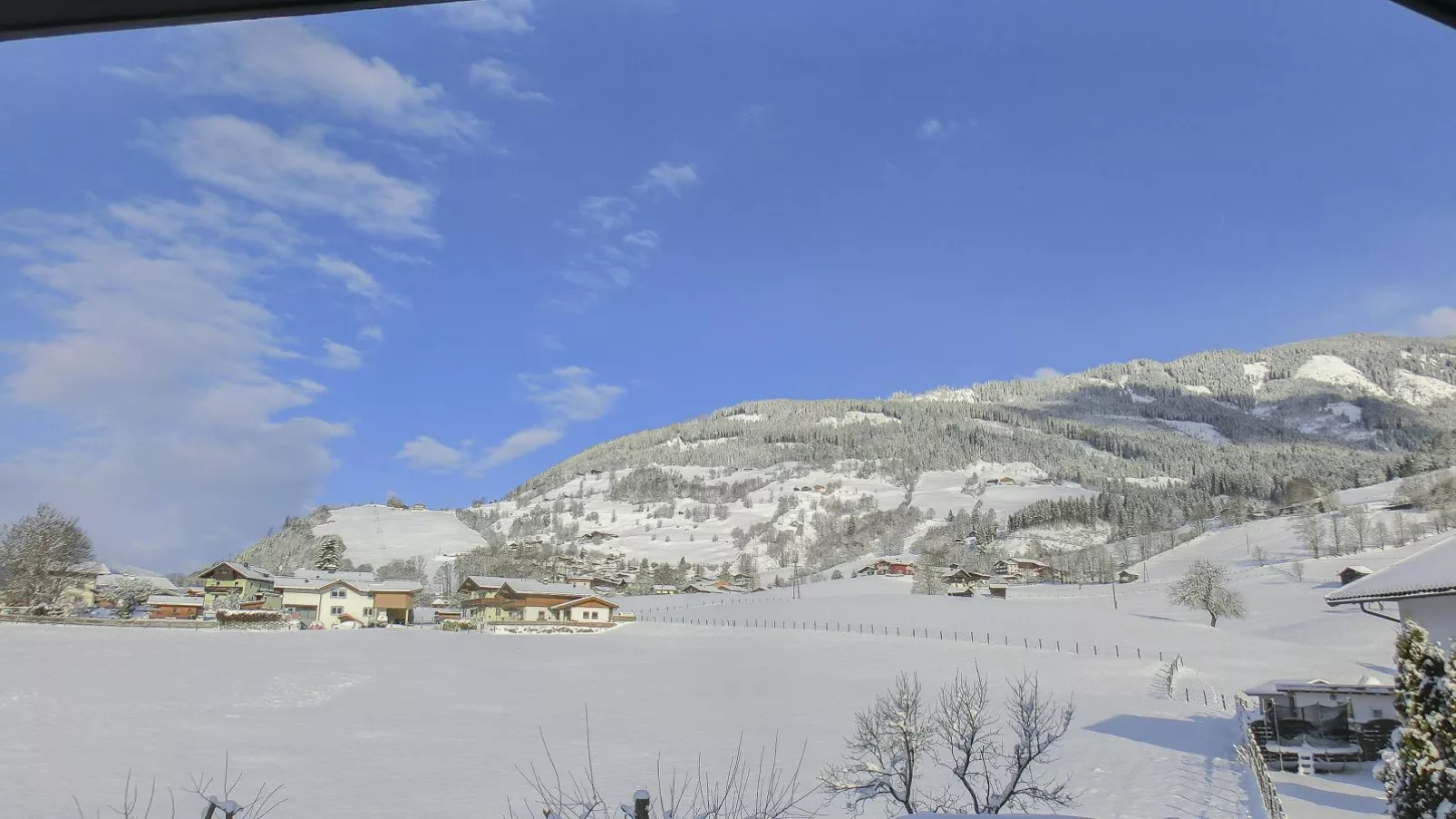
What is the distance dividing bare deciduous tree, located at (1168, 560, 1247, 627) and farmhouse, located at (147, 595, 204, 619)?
71.9 m

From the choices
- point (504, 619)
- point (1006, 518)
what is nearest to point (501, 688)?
point (504, 619)

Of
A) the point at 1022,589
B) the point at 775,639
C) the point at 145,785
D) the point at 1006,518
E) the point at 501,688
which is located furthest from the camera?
the point at 1006,518

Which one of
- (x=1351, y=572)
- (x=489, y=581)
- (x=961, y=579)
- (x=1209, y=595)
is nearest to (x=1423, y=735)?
(x=1209, y=595)

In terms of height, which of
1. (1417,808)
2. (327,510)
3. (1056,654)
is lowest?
(1056,654)

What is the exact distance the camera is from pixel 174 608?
A: 59000 millimetres

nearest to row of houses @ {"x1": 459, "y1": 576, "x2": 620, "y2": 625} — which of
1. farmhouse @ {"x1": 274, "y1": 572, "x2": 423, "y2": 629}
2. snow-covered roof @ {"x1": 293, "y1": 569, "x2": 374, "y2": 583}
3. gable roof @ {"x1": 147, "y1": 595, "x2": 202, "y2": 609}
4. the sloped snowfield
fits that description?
the sloped snowfield

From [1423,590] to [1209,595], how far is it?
54.3 meters

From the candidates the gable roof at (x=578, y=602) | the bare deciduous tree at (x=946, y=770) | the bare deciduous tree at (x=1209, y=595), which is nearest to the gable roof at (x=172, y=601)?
the gable roof at (x=578, y=602)

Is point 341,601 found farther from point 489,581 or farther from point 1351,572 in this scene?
point 1351,572

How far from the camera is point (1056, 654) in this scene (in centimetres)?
4175

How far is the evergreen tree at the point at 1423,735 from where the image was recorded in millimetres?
8234

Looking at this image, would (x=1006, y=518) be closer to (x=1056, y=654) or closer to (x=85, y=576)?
(x=1056, y=654)

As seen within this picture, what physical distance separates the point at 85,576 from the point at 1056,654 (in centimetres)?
6420

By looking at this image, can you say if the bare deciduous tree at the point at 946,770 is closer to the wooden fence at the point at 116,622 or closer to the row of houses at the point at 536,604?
the row of houses at the point at 536,604
